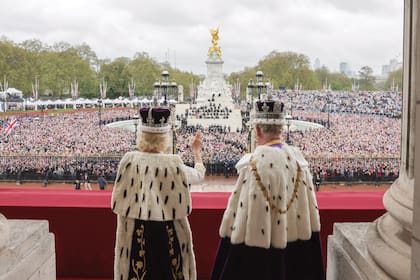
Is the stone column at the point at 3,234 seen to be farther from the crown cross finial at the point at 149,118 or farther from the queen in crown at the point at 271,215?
the queen in crown at the point at 271,215

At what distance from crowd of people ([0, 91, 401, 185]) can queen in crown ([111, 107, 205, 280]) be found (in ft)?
45.1

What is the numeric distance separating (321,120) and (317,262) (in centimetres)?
2607

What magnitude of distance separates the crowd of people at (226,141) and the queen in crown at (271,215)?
13.9 m

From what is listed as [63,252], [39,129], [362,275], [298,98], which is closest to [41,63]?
[39,129]

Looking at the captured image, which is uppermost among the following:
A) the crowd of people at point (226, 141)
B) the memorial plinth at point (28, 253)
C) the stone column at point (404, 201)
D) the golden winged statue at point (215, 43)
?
the golden winged statue at point (215, 43)

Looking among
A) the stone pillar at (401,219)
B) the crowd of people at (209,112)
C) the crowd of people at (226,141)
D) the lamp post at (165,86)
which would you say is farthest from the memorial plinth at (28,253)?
the crowd of people at (209,112)

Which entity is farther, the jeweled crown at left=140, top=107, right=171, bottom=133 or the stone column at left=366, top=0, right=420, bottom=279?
the jeweled crown at left=140, top=107, right=171, bottom=133

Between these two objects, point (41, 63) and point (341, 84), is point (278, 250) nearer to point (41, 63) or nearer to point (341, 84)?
point (41, 63)

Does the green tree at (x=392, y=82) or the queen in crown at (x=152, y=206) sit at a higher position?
the green tree at (x=392, y=82)

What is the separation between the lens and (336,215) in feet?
8.80

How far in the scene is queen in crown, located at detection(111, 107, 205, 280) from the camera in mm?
1948

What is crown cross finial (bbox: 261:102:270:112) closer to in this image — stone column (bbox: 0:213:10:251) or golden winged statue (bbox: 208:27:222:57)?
stone column (bbox: 0:213:10:251)

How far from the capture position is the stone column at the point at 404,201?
1168mm

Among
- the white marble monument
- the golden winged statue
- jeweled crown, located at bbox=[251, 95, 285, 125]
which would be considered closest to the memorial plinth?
jeweled crown, located at bbox=[251, 95, 285, 125]
